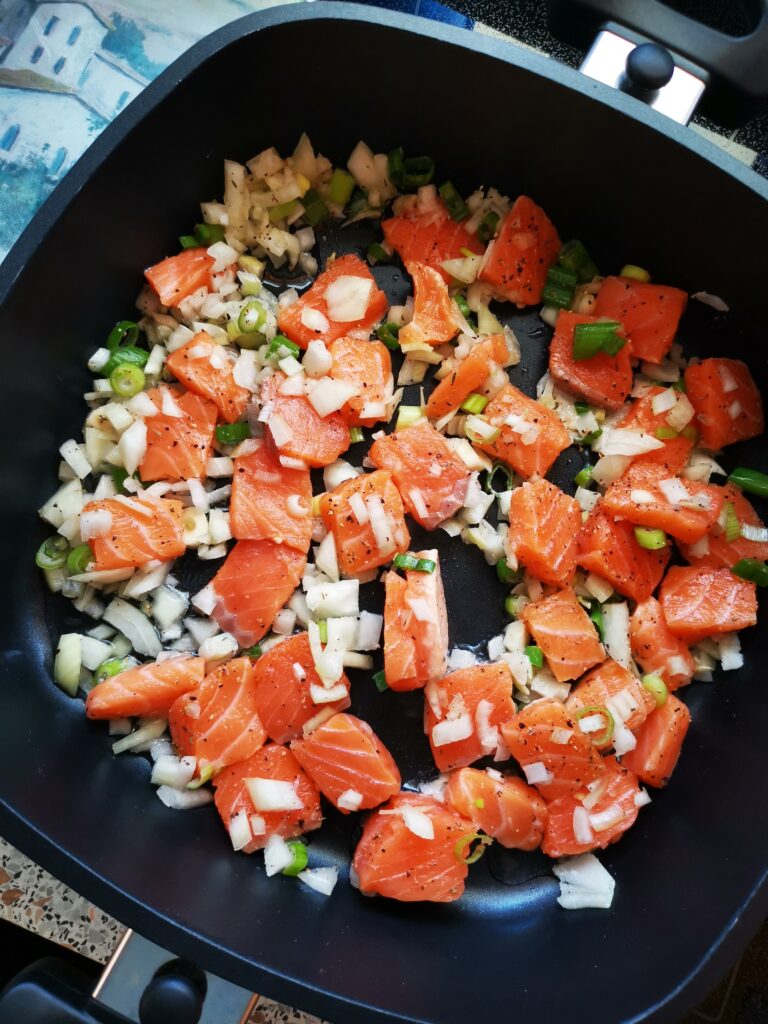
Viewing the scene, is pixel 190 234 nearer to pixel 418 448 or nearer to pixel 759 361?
pixel 418 448

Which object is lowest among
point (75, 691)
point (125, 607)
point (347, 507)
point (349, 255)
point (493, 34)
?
point (75, 691)

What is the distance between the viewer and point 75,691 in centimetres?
214

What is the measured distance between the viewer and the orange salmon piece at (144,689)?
207 centimetres

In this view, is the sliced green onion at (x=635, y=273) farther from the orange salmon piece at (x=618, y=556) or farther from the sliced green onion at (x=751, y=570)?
the sliced green onion at (x=751, y=570)

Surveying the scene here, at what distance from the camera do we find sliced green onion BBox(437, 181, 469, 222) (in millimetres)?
2344

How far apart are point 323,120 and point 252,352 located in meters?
0.60

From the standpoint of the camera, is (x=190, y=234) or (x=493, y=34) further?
(x=493, y=34)

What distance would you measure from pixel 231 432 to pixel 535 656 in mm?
916

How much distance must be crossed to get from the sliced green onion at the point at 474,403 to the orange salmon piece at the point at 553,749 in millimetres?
735

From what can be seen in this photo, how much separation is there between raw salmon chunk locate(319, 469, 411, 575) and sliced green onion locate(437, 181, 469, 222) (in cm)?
71

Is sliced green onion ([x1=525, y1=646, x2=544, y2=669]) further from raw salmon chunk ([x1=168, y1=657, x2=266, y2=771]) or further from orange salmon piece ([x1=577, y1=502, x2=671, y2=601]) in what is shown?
raw salmon chunk ([x1=168, y1=657, x2=266, y2=771])

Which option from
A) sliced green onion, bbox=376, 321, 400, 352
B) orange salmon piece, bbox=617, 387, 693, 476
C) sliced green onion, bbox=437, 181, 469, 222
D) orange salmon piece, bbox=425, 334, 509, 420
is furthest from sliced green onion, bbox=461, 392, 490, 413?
sliced green onion, bbox=437, 181, 469, 222

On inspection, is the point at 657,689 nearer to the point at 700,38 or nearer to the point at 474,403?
the point at 474,403

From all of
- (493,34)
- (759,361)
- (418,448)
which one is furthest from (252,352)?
(759,361)
